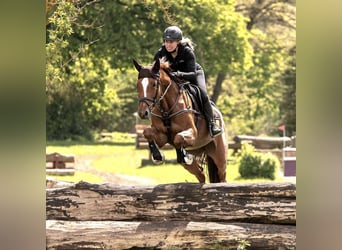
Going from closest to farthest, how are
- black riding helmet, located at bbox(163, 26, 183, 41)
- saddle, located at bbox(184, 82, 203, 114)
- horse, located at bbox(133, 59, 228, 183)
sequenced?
horse, located at bbox(133, 59, 228, 183) < black riding helmet, located at bbox(163, 26, 183, 41) < saddle, located at bbox(184, 82, 203, 114)

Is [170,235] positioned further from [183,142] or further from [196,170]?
[196,170]

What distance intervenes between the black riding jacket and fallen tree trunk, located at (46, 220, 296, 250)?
1.55 m

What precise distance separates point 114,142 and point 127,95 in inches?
102

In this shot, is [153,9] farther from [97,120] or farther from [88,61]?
[97,120]

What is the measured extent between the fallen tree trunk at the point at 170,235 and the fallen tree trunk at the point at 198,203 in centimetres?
8

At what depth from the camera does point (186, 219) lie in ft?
19.4

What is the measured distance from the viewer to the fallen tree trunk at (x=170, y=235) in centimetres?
577

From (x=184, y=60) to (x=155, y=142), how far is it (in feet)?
3.02

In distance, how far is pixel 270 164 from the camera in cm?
1422

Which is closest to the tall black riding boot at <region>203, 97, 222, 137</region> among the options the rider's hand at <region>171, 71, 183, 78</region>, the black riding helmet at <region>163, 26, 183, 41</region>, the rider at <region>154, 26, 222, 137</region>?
the rider at <region>154, 26, 222, 137</region>

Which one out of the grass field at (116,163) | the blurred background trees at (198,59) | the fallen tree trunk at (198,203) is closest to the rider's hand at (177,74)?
the fallen tree trunk at (198,203)

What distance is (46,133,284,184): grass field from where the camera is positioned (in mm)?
14797

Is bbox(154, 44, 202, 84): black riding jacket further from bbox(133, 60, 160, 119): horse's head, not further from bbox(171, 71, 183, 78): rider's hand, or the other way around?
bbox(133, 60, 160, 119): horse's head
